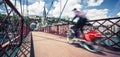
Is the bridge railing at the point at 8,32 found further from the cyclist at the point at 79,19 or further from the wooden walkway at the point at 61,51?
the cyclist at the point at 79,19

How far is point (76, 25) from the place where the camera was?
18.3 feet

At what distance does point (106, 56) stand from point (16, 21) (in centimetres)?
359

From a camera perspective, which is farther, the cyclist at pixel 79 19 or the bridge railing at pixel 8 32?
the cyclist at pixel 79 19

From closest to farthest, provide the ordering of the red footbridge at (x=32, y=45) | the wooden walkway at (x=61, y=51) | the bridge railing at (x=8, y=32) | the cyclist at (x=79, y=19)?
1. the bridge railing at (x=8, y=32)
2. the red footbridge at (x=32, y=45)
3. the wooden walkway at (x=61, y=51)
4. the cyclist at (x=79, y=19)

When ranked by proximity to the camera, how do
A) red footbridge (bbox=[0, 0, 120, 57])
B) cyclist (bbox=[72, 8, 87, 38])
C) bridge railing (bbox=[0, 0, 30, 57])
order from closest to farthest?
bridge railing (bbox=[0, 0, 30, 57]), red footbridge (bbox=[0, 0, 120, 57]), cyclist (bbox=[72, 8, 87, 38])

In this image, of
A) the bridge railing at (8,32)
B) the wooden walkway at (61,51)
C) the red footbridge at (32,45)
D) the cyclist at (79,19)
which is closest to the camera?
the bridge railing at (8,32)

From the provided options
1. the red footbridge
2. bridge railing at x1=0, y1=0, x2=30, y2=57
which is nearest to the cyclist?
the red footbridge

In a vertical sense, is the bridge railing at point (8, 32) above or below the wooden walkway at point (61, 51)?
above

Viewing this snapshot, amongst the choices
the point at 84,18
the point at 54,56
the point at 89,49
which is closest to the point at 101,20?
the point at 84,18

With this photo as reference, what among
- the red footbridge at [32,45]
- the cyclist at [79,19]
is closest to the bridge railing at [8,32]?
the red footbridge at [32,45]

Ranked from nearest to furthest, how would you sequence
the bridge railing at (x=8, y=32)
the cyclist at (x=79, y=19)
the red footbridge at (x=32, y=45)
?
the bridge railing at (x=8, y=32) < the red footbridge at (x=32, y=45) < the cyclist at (x=79, y=19)

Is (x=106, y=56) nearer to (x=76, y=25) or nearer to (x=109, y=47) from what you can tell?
(x=109, y=47)

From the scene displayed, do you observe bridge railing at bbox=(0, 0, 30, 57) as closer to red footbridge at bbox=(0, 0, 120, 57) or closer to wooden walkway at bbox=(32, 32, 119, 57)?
red footbridge at bbox=(0, 0, 120, 57)

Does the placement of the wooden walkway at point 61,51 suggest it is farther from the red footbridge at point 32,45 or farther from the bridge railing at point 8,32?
the bridge railing at point 8,32
